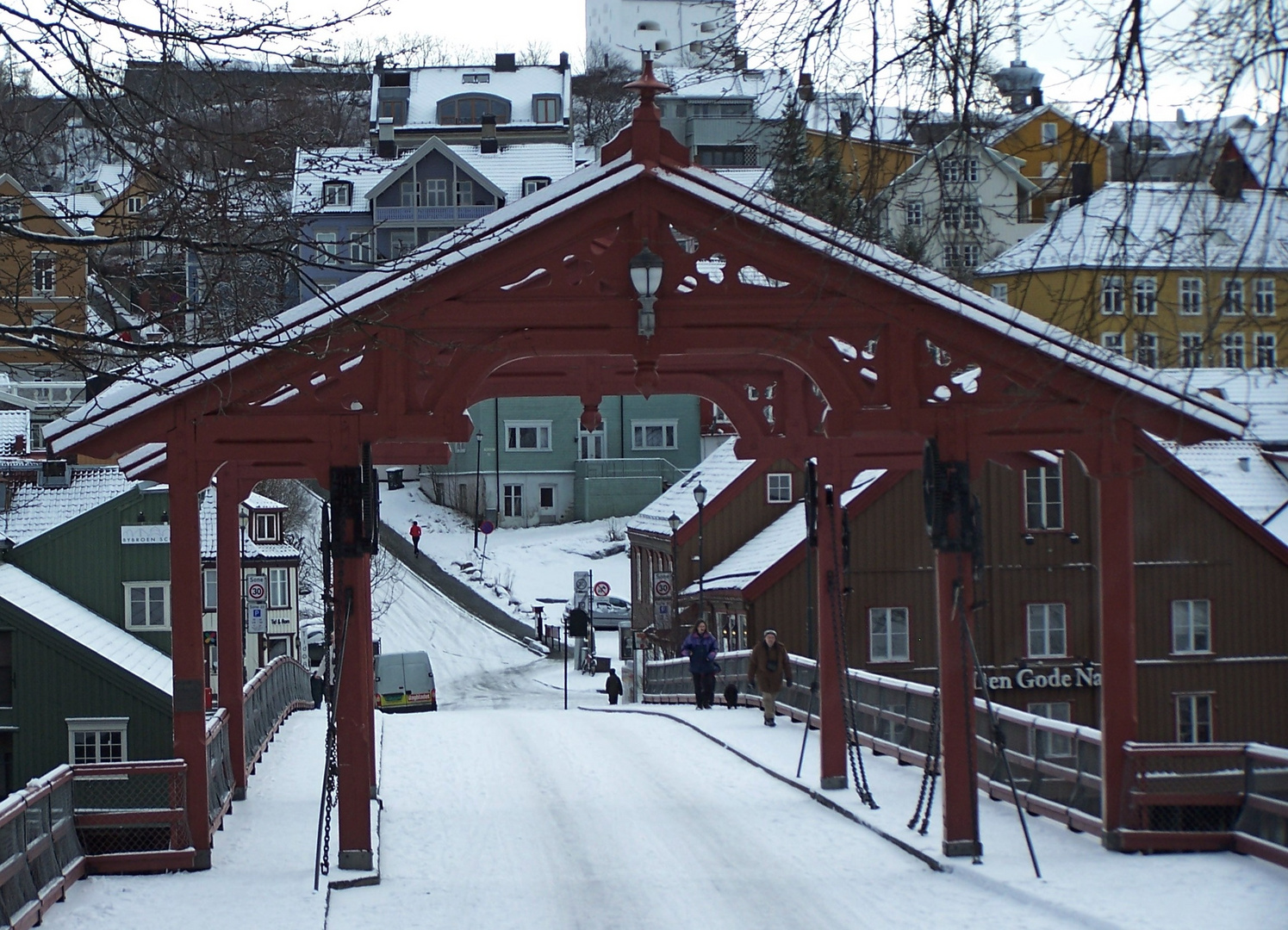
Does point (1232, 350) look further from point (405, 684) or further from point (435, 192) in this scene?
point (435, 192)

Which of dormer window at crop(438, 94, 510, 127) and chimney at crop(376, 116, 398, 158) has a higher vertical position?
dormer window at crop(438, 94, 510, 127)

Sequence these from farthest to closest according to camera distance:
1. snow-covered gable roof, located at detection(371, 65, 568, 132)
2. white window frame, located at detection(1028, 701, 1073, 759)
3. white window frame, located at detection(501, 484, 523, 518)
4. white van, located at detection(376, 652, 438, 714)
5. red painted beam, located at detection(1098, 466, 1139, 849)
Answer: snow-covered gable roof, located at detection(371, 65, 568, 132) → white window frame, located at detection(501, 484, 523, 518) → white van, located at detection(376, 652, 438, 714) → white window frame, located at detection(1028, 701, 1073, 759) → red painted beam, located at detection(1098, 466, 1139, 849)

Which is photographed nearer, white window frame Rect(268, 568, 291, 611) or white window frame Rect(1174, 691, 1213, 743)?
white window frame Rect(1174, 691, 1213, 743)

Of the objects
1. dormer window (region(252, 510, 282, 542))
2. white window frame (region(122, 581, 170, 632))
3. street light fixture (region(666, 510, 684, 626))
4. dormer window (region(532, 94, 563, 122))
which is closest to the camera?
white window frame (region(122, 581, 170, 632))

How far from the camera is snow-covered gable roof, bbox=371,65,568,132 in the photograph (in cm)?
8431

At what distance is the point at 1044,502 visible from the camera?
3738cm

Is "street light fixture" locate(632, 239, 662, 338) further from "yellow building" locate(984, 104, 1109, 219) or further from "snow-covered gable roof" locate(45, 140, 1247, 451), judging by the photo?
"yellow building" locate(984, 104, 1109, 219)

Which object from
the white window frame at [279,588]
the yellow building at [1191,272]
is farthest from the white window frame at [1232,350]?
the white window frame at [279,588]

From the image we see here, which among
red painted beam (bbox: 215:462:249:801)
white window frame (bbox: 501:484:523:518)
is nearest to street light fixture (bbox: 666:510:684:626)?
red painted beam (bbox: 215:462:249:801)

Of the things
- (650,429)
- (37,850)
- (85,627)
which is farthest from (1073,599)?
(650,429)

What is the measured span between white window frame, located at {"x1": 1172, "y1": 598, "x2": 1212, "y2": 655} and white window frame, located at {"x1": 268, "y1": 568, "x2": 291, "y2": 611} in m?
26.4

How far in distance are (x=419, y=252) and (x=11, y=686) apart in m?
23.5

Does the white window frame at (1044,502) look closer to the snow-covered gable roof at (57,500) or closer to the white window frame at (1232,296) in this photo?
the snow-covered gable roof at (57,500)

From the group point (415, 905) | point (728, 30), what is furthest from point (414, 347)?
point (728, 30)
